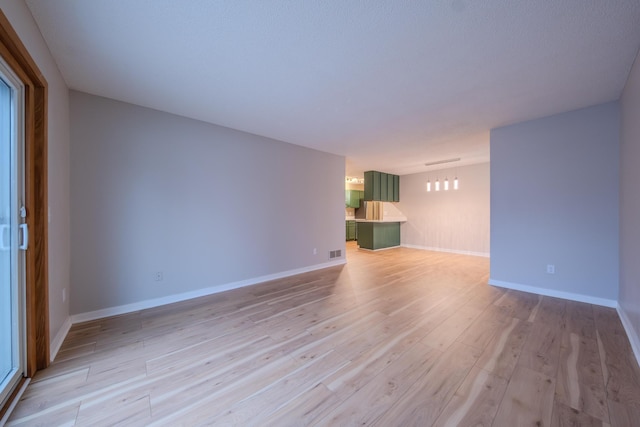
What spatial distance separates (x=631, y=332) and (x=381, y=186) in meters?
5.57

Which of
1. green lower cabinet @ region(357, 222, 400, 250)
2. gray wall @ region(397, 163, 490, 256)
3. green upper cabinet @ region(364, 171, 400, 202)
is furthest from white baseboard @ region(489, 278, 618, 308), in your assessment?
green upper cabinet @ region(364, 171, 400, 202)

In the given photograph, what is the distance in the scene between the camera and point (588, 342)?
2143mm

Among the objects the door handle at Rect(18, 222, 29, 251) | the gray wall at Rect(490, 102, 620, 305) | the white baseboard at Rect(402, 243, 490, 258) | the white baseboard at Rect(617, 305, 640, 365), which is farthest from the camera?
the white baseboard at Rect(402, 243, 490, 258)

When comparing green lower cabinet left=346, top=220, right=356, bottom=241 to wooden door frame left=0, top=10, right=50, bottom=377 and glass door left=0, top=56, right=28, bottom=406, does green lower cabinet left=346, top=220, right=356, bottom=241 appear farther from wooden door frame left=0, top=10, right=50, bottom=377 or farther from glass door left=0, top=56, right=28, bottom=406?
glass door left=0, top=56, right=28, bottom=406

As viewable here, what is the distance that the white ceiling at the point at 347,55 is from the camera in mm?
1564

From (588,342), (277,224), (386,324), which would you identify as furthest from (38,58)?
(588,342)

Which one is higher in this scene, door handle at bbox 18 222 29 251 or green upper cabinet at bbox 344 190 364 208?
green upper cabinet at bbox 344 190 364 208

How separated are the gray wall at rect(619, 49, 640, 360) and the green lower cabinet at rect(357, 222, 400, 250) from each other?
4749 mm

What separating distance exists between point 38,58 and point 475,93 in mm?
3757

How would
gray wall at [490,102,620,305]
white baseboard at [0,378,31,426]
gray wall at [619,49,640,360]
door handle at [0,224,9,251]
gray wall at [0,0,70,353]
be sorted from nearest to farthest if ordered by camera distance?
white baseboard at [0,378,31,426] < door handle at [0,224,9,251] < gray wall at [0,0,70,353] < gray wall at [619,49,640,360] < gray wall at [490,102,620,305]

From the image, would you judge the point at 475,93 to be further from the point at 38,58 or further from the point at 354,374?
the point at 38,58

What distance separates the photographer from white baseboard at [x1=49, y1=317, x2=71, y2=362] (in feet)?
6.47

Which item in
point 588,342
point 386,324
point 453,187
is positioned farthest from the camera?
point 453,187

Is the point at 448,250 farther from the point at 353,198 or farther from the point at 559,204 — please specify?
the point at 559,204
